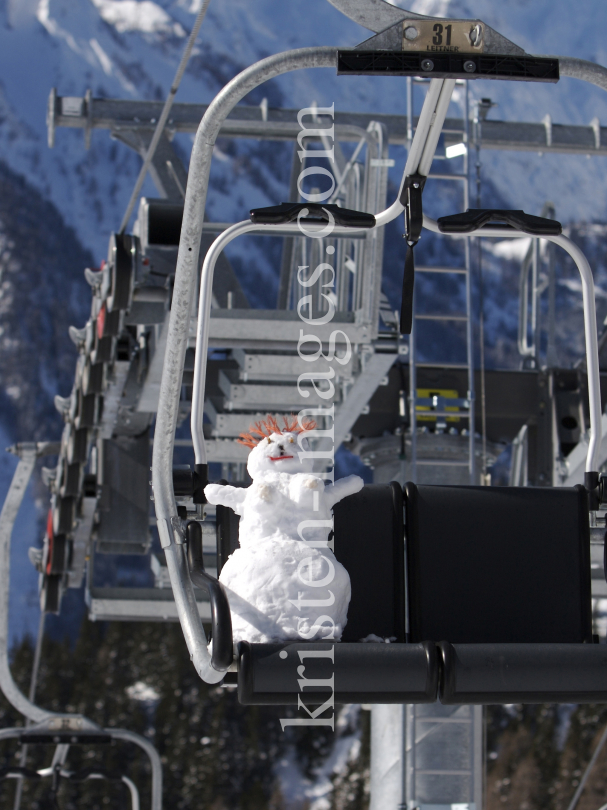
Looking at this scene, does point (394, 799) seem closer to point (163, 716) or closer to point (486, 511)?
point (486, 511)

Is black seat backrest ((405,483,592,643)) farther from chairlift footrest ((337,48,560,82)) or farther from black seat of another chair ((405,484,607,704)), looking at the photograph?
chairlift footrest ((337,48,560,82))

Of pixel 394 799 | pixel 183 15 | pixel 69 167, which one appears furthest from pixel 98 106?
pixel 183 15

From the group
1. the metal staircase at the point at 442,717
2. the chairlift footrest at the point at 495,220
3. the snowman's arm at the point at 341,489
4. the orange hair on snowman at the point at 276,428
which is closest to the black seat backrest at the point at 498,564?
the snowman's arm at the point at 341,489

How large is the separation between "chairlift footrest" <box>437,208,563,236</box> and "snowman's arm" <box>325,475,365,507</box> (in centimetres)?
73

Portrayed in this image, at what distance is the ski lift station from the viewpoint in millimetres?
2816

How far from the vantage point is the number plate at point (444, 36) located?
2436mm

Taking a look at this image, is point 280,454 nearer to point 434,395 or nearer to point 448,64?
point 448,64

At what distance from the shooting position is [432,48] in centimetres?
244

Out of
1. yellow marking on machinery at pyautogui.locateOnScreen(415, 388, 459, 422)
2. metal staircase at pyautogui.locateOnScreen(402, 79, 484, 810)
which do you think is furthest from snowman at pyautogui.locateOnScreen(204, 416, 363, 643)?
yellow marking on machinery at pyautogui.locateOnScreen(415, 388, 459, 422)

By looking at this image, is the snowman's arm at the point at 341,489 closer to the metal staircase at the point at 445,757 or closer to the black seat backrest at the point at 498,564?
the black seat backrest at the point at 498,564

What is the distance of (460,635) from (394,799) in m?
3.86

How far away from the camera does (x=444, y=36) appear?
96.4 inches

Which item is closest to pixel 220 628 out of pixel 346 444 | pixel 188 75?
pixel 346 444

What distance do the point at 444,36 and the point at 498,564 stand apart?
1.61 metres
